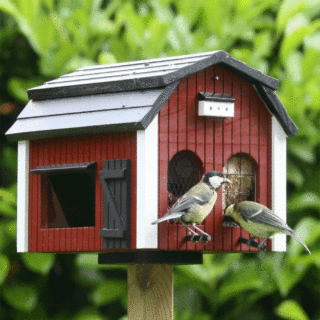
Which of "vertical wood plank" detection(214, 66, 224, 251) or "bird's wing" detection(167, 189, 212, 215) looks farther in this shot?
"vertical wood plank" detection(214, 66, 224, 251)

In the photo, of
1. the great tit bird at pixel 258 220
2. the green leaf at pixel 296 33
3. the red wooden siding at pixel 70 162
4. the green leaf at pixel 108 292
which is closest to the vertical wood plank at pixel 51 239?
the red wooden siding at pixel 70 162

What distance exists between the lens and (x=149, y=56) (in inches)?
189

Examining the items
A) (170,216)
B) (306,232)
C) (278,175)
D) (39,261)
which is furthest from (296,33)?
(170,216)

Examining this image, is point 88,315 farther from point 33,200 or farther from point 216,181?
point 216,181

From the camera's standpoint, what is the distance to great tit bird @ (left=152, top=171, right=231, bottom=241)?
8.56 ft

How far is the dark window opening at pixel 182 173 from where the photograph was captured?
2861 millimetres

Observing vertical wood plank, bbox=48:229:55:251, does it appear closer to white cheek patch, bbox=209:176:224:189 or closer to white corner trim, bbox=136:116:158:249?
white corner trim, bbox=136:116:158:249

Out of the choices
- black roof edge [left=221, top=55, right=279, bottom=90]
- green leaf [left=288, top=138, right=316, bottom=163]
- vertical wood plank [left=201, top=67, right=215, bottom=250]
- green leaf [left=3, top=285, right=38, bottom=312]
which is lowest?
green leaf [left=3, top=285, right=38, bottom=312]

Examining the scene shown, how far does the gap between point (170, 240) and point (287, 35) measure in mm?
2767

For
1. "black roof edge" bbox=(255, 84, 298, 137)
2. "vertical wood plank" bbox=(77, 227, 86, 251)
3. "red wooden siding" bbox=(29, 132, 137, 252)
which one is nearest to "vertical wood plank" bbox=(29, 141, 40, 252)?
"red wooden siding" bbox=(29, 132, 137, 252)

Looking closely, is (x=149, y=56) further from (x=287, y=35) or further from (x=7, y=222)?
(x=7, y=222)

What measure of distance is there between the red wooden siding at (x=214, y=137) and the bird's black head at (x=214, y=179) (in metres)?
0.12

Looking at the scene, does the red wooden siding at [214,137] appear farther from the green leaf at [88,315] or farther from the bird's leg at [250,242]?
the green leaf at [88,315]

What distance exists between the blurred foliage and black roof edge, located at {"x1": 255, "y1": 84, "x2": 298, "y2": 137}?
5.55 feet
